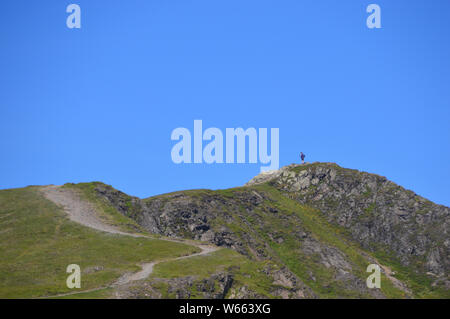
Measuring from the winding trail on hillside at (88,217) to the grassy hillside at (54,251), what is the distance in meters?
2.04

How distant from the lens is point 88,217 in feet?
421

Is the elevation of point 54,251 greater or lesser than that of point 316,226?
greater

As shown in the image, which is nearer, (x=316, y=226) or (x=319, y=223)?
(x=316, y=226)

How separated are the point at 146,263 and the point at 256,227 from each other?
216 feet

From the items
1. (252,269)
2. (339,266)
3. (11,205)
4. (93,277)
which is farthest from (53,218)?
(339,266)

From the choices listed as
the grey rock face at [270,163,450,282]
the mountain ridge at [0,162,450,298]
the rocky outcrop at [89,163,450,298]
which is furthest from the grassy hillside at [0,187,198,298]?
the grey rock face at [270,163,450,282]

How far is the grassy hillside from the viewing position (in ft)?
281

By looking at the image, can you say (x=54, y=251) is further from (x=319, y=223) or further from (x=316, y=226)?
(x=319, y=223)

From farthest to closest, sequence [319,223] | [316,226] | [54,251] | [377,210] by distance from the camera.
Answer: [377,210]
[319,223]
[316,226]
[54,251]

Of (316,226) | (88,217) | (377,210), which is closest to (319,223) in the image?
(316,226)

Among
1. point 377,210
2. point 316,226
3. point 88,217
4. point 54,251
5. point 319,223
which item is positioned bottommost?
point 316,226

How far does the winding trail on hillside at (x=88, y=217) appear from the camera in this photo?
3595 inches

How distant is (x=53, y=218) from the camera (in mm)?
122750

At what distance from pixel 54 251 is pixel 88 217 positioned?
2618 centimetres
